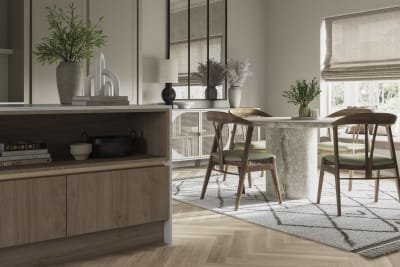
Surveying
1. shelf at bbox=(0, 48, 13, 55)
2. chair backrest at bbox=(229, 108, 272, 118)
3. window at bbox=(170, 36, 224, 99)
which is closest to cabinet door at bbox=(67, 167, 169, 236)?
chair backrest at bbox=(229, 108, 272, 118)

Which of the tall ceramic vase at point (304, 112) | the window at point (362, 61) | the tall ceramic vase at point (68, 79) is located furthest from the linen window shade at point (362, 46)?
the tall ceramic vase at point (68, 79)

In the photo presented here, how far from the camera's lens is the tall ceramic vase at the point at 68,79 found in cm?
311

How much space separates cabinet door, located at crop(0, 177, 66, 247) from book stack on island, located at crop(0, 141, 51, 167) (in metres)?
0.16

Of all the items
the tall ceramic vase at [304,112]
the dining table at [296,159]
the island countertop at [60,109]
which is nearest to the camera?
the island countertop at [60,109]

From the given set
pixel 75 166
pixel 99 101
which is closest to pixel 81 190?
pixel 75 166

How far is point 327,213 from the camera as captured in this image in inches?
160

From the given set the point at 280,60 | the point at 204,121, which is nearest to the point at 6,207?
the point at 204,121

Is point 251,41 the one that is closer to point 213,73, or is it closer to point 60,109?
point 213,73

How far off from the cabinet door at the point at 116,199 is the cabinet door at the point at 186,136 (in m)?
3.08

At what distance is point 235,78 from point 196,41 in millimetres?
724

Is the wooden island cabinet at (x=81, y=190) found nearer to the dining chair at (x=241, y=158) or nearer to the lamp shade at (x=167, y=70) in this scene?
the dining chair at (x=241, y=158)

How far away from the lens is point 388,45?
6.11 m

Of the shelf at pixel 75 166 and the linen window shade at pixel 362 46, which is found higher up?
the linen window shade at pixel 362 46

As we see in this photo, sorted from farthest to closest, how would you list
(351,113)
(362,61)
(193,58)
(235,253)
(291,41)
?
(291,41) → (193,58) → (362,61) → (351,113) → (235,253)
